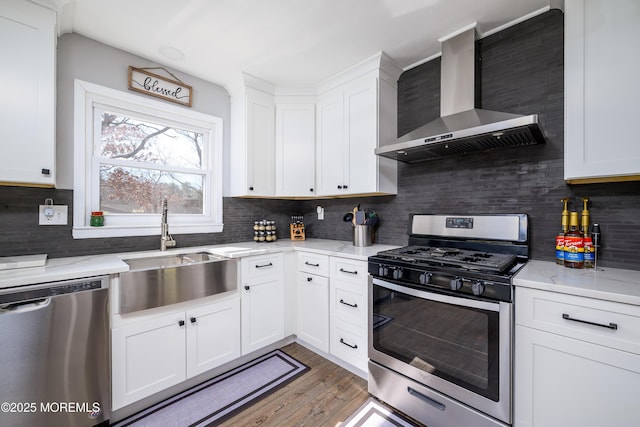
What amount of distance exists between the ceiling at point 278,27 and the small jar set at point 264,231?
154 centimetres

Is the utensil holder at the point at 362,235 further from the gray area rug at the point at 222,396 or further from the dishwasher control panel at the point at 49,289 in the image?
the dishwasher control panel at the point at 49,289

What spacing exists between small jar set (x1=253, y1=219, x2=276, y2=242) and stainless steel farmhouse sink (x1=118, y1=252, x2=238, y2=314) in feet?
2.34

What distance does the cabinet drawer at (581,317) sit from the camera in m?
1.03

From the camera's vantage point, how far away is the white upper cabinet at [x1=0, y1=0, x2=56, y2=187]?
149cm

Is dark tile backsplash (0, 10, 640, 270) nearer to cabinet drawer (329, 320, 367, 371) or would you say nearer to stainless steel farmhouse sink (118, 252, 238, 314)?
stainless steel farmhouse sink (118, 252, 238, 314)

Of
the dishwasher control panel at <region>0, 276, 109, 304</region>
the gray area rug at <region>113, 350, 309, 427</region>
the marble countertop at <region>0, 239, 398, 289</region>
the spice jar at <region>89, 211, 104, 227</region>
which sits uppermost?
the spice jar at <region>89, 211, 104, 227</region>

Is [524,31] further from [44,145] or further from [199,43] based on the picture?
[44,145]

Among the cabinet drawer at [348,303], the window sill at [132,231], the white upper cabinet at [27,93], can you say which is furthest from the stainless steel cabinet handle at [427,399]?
the white upper cabinet at [27,93]

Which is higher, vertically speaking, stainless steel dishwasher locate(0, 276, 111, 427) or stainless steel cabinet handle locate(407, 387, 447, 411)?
stainless steel dishwasher locate(0, 276, 111, 427)

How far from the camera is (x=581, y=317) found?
1122 mm

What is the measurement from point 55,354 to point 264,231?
182 cm

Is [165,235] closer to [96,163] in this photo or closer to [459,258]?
[96,163]

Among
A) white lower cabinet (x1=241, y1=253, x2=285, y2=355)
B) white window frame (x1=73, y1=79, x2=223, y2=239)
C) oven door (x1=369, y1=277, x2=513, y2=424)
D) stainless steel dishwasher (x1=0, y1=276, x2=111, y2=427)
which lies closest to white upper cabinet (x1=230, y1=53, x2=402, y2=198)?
white window frame (x1=73, y1=79, x2=223, y2=239)

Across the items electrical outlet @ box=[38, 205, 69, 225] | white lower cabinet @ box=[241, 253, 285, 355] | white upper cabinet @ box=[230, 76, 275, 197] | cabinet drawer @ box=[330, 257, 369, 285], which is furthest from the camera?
white upper cabinet @ box=[230, 76, 275, 197]
